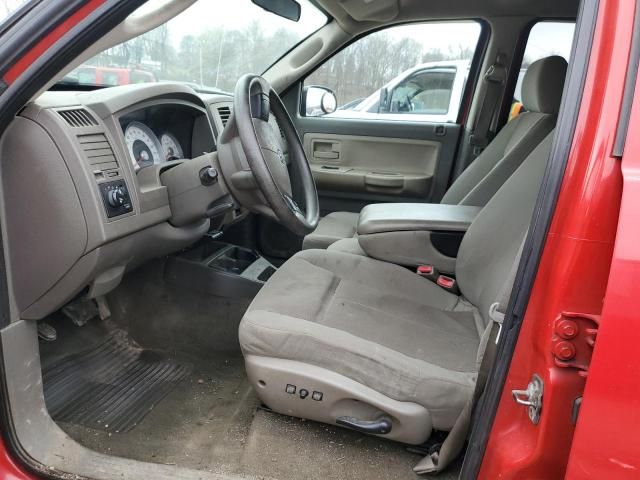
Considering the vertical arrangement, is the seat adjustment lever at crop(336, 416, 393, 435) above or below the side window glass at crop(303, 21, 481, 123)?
below

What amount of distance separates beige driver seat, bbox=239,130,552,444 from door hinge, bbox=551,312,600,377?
12.9 inches

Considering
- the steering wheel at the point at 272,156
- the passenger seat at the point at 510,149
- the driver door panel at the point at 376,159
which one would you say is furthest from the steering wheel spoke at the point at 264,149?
the driver door panel at the point at 376,159

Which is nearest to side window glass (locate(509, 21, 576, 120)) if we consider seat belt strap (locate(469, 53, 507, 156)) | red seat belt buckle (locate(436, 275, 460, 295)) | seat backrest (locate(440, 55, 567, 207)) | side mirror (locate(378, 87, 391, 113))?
seat belt strap (locate(469, 53, 507, 156))

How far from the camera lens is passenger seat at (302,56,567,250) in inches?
78.3

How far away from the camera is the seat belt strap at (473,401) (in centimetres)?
110

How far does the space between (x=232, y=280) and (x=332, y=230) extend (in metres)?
0.64

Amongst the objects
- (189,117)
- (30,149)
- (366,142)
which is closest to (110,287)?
(30,149)

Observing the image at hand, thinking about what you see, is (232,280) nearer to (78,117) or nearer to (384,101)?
(78,117)

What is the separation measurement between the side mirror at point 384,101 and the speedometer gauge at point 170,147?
1.46m

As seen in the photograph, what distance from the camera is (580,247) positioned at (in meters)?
0.82

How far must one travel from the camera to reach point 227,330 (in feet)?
6.99

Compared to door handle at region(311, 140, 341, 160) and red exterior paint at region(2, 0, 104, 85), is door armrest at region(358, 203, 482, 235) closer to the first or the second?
door handle at region(311, 140, 341, 160)

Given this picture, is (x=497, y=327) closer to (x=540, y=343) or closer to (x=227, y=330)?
(x=540, y=343)

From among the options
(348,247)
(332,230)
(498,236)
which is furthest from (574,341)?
(332,230)
